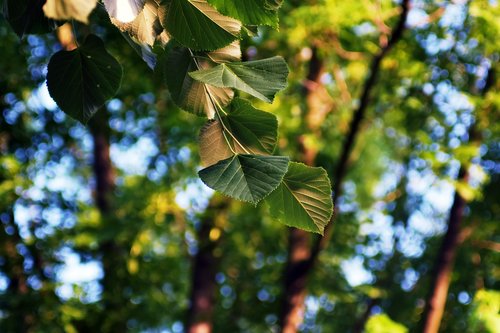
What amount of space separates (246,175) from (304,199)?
0.13m

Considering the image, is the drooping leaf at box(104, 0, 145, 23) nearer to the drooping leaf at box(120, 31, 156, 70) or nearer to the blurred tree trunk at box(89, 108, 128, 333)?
the drooping leaf at box(120, 31, 156, 70)

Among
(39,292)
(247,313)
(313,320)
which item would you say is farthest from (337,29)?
(313,320)

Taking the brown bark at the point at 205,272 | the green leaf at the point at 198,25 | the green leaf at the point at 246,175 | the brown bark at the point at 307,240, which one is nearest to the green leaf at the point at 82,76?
the green leaf at the point at 198,25

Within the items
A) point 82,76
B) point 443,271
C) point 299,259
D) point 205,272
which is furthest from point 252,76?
point 205,272

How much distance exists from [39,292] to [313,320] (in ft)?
30.6

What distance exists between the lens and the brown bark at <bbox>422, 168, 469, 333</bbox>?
27.5ft

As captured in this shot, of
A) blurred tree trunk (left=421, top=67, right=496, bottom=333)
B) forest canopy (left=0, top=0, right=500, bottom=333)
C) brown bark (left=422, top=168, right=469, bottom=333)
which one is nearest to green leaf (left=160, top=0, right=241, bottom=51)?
forest canopy (left=0, top=0, right=500, bottom=333)

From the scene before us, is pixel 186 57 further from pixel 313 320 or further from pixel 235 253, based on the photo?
pixel 313 320

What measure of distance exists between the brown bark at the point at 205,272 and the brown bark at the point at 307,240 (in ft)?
4.41

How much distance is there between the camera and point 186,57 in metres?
1.05

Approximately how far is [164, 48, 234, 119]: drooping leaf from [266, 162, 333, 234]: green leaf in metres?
0.16

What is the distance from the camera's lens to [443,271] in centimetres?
877

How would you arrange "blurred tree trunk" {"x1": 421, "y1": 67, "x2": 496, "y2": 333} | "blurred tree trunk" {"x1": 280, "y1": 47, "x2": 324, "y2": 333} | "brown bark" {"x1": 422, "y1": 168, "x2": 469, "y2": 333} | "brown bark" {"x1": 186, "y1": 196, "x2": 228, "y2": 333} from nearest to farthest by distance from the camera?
1. "blurred tree trunk" {"x1": 280, "y1": 47, "x2": 324, "y2": 333}
2. "blurred tree trunk" {"x1": 421, "y1": 67, "x2": 496, "y2": 333}
3. "brown bark" {"x1": 422, "y1": 168, "x2": 469, "y2": 333}
4. "brown bark" {"x1": 186, "y1": 196, "x2": 228, "y2": 333}

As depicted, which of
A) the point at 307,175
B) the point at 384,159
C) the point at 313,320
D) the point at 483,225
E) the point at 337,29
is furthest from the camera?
the point at 384,159
